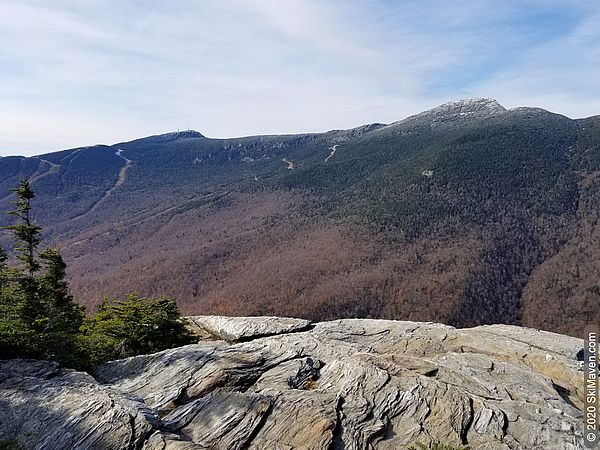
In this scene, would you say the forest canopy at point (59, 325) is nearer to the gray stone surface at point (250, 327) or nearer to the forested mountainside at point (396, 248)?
the gray stone surface at point (250, 327)

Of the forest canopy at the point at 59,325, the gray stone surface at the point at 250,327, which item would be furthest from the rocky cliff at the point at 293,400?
the gray stone surface at the point at 250,327

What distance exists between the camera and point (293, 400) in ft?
Answer: 52.7

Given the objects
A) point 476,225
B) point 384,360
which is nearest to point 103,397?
point 384,360

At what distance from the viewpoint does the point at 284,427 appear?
14.8 meters

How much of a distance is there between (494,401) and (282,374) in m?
9.00

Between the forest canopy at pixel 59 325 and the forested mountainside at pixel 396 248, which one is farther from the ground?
the forest canopy at pixel 59 325

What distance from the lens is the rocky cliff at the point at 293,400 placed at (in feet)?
47.3

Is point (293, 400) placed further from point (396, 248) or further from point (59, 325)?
point (396, 248)

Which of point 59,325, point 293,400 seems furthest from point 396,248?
point 293,400

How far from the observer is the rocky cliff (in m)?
14.4

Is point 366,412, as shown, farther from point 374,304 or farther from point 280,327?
point 374,304

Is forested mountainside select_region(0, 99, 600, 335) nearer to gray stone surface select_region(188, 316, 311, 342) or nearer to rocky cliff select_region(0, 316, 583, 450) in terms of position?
gray stone surface select_region(188, 316, 311, 342)

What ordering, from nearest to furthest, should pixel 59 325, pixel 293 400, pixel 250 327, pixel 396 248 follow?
1. pixel 293 400
2. pixel 59 325
3. pixel 250 327
4. pixel 396 248

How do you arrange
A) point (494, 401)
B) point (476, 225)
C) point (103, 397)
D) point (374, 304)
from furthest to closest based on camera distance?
point (476, 225)
point (374, 304)
point (494, 401)
point (103, 397)
